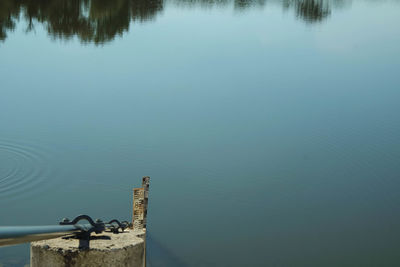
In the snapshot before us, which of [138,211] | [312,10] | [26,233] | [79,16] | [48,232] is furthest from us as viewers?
[312,10]

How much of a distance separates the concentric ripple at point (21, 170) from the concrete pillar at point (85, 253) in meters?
10.0

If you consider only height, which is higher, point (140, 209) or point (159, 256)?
point (140, 209)

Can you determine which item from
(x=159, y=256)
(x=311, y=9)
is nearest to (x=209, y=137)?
(x=159, y=256)

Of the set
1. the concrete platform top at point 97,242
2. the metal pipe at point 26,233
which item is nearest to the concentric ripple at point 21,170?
the concrete platform top at point 97,242

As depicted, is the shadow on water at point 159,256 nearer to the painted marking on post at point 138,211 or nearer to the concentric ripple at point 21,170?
the painted marking on post at point 138,211

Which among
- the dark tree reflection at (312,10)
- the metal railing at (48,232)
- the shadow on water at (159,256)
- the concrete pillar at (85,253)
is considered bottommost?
the shadow on water at (159,256)

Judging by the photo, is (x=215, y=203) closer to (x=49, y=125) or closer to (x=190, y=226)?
(x=190, y=226)

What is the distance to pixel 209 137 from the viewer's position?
17.5 meters

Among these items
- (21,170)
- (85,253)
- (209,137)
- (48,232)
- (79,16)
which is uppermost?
(79,16)

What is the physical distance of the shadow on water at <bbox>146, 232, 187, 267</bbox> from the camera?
10.6 metres

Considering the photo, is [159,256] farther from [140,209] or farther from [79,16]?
[79,16]

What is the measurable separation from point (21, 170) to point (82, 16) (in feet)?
71.4

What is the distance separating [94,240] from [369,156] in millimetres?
14802

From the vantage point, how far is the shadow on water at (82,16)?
31.1 m
